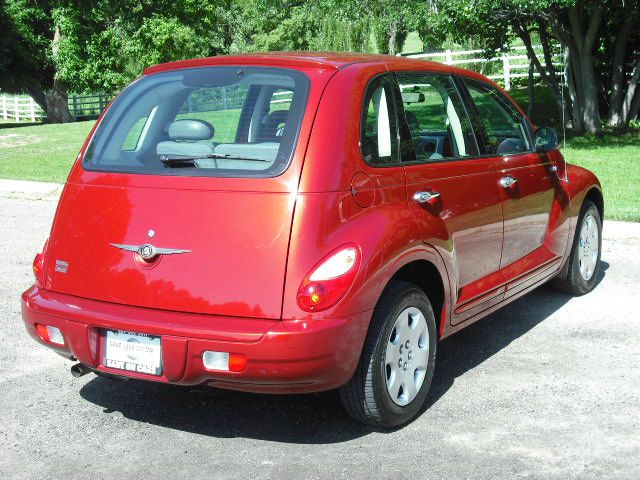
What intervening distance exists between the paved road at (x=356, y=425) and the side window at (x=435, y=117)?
1282 millimetres

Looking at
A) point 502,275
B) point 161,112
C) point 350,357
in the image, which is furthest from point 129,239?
point 502,275

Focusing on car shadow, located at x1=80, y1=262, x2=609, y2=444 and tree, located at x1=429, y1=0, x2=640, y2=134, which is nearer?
car shadow, located at x1=80, y1=262, x2=609, y2=444

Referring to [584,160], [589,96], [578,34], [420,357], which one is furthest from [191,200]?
[589,96]

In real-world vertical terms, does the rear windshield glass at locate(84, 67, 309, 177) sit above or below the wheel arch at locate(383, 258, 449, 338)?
above

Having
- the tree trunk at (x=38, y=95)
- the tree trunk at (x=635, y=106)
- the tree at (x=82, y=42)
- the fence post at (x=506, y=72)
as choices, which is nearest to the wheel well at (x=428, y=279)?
the tree trunk at (x=635, y=106)

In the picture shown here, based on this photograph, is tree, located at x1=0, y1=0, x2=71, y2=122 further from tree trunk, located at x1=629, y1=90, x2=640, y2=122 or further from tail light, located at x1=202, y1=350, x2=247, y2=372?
tail light, located at x1=202, y1=350, x2=247, y2=372

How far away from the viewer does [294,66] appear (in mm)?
4434

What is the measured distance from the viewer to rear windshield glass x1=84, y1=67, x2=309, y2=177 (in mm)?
4199

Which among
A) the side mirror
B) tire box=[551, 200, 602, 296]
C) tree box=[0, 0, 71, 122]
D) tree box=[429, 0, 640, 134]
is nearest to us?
the side mirror

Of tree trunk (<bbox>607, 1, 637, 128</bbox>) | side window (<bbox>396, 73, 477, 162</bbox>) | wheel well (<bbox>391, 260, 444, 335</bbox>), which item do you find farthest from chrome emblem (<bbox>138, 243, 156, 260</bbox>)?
tree trunk (<bbox>607, 1, 637, 128</bbox>)

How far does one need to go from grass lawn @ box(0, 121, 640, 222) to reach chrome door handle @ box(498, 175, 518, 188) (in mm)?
4521

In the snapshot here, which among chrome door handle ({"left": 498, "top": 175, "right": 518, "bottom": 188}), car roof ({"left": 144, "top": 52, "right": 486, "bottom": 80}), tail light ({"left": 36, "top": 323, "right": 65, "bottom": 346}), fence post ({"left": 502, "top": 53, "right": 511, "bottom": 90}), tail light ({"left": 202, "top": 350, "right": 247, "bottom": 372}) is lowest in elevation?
fence post ({"left": 502, "top": 53, "right": 511, "bottom": 90})

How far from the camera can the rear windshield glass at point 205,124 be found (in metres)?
4.20

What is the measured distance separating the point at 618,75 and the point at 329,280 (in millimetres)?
17344
